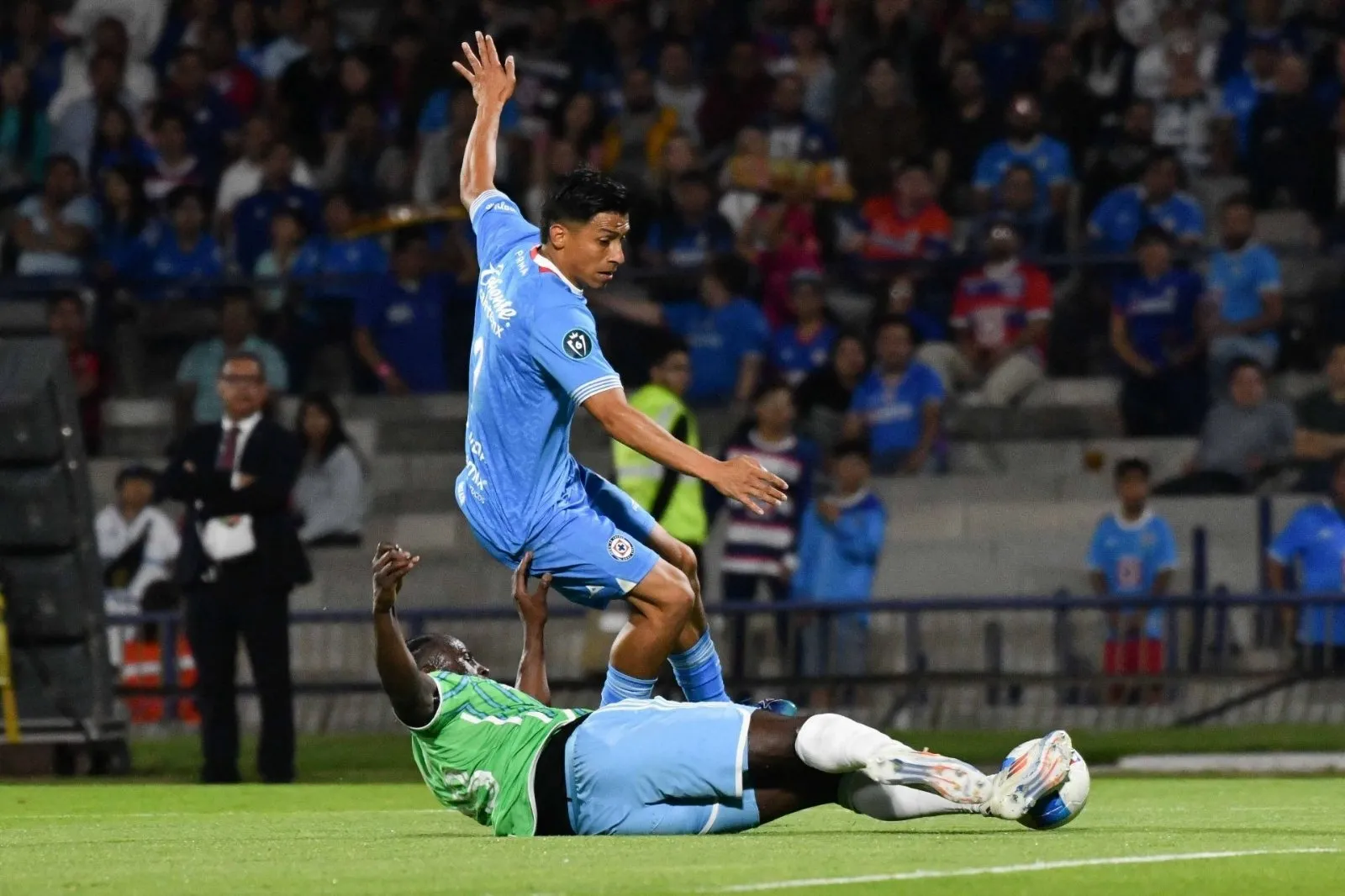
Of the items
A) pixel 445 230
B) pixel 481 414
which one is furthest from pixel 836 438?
pixel 481 414

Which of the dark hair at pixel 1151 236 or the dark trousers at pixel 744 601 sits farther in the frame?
the dark hair at pixel 1151 236

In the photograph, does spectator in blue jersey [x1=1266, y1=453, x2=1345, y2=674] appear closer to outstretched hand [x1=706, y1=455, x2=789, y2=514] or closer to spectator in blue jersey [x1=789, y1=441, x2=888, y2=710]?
spectator in blue jersey [x1=789, y1=441, x2=888, y2=710]

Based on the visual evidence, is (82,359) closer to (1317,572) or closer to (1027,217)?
(1027,217)

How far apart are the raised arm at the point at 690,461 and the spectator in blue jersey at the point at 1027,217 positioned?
36.2 feet

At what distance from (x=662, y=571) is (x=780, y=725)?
5.11ft

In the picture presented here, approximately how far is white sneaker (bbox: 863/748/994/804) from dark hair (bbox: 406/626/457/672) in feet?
5.16

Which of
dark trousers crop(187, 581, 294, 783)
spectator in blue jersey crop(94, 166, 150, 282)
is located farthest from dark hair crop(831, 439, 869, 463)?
spectator in blue jersey crop(94, 166, 150, 282)

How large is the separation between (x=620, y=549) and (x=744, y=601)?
8.07 metres

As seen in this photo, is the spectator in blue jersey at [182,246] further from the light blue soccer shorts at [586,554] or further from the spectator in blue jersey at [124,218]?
the light blue soccer shorts at [586,554]

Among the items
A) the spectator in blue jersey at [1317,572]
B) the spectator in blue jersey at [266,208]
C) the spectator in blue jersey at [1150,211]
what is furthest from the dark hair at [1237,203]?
the spectator in blue jersey at [266,208]

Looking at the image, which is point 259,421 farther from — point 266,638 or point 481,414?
point 481,414

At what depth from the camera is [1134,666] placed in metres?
16.6

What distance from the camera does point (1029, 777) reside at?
26.7ft

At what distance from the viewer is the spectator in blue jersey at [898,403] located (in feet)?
62.4
